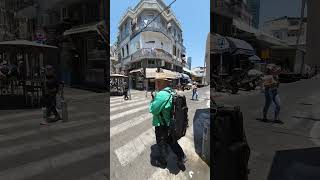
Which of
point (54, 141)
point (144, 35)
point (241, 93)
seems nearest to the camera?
point (144, 35)

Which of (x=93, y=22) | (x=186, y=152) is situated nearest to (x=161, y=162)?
(x=186, y=152)

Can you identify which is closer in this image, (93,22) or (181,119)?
(181,119)

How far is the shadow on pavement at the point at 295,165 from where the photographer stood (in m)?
2.53

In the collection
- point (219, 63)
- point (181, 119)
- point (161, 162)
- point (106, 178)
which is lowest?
point (106, 178)

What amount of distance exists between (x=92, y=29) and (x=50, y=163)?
3.39 ft

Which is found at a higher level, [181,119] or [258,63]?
[258,63]

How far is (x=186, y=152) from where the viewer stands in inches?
98.3

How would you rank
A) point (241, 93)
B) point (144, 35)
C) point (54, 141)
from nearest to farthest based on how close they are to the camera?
point (144, 35), point (241, 93), point (54, 141)

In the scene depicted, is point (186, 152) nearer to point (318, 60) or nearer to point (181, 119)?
point (181, 119)

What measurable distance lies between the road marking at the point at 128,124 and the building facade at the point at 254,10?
3.10 feet

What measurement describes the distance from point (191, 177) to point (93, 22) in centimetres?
123

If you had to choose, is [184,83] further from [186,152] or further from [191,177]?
[191,177]

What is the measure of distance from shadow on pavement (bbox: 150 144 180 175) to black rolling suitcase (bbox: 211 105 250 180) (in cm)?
27

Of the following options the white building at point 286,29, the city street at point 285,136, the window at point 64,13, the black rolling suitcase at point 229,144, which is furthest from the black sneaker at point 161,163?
the window at point 64,13
